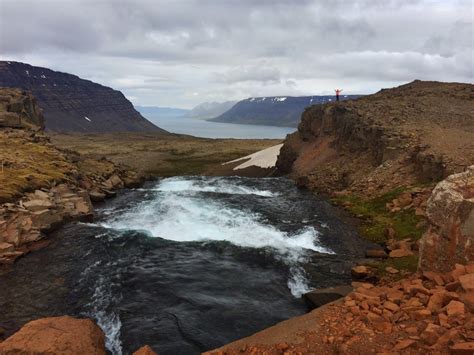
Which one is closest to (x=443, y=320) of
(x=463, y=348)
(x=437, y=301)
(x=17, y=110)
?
(x=437, y=301)

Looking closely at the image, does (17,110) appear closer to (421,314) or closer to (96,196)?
(96,196)

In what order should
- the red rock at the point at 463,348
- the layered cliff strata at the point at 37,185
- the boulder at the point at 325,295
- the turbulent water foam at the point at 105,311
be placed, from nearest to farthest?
the red rock at the point at 463,348, the turbulent water foam at the point at 105,311, the boulder at the point at 325,295, the layered cliff strata at the point at 37,185

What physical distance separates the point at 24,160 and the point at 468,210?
1615 inches

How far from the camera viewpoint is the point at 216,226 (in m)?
30.2

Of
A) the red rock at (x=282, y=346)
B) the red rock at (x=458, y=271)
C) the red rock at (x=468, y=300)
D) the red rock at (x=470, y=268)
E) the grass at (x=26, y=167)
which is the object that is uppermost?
the grass at (x=26, y=167)

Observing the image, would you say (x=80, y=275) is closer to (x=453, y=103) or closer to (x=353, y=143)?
(x=353, y=143)

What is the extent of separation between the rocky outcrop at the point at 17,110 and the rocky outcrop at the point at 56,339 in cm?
5475

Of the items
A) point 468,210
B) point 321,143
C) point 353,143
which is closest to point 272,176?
point 321,143

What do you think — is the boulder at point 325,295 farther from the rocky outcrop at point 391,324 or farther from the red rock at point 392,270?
the red rock at point 392,270

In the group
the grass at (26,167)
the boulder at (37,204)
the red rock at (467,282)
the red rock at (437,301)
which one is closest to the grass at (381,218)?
the red rock at (467,282)

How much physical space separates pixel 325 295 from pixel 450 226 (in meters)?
5.80

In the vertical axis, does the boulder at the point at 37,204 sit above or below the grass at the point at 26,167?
below

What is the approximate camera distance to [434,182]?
32.1 meters

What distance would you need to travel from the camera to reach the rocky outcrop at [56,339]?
1155 centimetres
